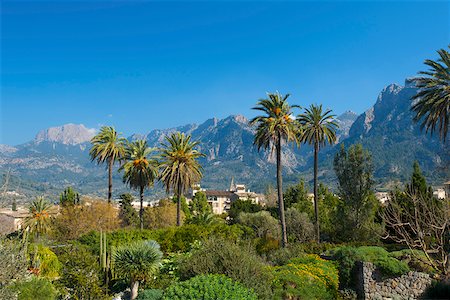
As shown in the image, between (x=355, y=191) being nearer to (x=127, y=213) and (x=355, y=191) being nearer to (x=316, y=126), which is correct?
(x=316, y=126)

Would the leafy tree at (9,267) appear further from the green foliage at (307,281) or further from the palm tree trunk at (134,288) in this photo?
the green foliage at (307,281)

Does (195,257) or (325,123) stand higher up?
(325,123)

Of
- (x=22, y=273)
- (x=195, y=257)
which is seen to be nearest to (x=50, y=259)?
(x=22, y=273)

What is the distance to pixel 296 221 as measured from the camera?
4106 cm

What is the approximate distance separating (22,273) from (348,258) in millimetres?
15253

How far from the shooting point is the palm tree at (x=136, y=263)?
15.5 m

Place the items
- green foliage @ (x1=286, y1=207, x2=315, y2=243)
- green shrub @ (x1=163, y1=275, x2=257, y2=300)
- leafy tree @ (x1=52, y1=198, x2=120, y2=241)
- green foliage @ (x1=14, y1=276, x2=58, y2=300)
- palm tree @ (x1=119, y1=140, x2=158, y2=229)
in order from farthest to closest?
palm tree @ (x1=119, y1=140, x2=158, y2=229) → green foliage @ (x1=286, y1=207, x2=315, y2=243) → leafy tree @ (x1=52, y1=198, x2=120, y2=241) → green foliage @ (x1=14, y1=276, x2=58, y2=300) → green shrub @ (x1=163, y1=275, x2=257, y2=300)

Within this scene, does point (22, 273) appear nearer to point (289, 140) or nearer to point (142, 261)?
point (142, 261)

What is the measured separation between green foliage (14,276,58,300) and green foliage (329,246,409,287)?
1399 cm

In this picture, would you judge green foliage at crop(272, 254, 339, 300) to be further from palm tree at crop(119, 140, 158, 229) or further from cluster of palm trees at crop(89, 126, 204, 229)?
palm tree at crop(119, 140, 158, 229)

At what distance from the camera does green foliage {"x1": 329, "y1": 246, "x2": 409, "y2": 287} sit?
18375 millimetres

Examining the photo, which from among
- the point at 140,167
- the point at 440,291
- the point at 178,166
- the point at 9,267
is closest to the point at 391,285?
the point at 440,291

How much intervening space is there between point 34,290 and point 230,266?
20.3 feet

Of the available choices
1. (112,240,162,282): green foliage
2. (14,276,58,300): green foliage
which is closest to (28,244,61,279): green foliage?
(112,240,162,282): green foliage
